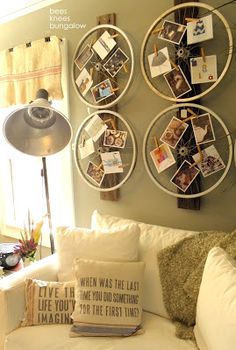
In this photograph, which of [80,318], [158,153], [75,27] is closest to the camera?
[80,318]

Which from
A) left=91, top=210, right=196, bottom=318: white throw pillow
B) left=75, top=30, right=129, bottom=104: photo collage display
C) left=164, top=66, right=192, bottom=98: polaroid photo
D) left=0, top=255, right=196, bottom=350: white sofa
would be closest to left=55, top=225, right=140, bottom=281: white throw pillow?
left=91, top=210, right=196, bottom=318: white throw pillow

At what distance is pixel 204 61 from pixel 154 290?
1.27 metres

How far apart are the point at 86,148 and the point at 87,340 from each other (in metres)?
1.24

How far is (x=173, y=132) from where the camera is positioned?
1798 mm

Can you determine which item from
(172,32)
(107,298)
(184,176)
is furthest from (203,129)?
(107,298)

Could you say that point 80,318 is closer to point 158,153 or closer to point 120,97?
point 158,153

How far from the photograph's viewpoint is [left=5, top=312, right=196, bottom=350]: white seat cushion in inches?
52.5

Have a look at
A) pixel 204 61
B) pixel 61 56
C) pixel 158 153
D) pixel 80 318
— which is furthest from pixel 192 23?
pixel 80 318

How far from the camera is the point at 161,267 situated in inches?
62.2

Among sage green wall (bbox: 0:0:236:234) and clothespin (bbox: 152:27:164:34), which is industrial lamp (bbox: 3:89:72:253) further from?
clothespin (bbox: 152:27:164:34)

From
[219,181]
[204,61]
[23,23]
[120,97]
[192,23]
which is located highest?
[23,23]

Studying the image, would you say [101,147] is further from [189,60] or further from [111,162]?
[189,60]

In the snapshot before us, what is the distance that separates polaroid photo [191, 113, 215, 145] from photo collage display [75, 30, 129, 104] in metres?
0.62

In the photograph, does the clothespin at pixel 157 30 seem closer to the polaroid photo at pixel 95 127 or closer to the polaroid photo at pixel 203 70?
the polaroid photo at pixel 203 70
